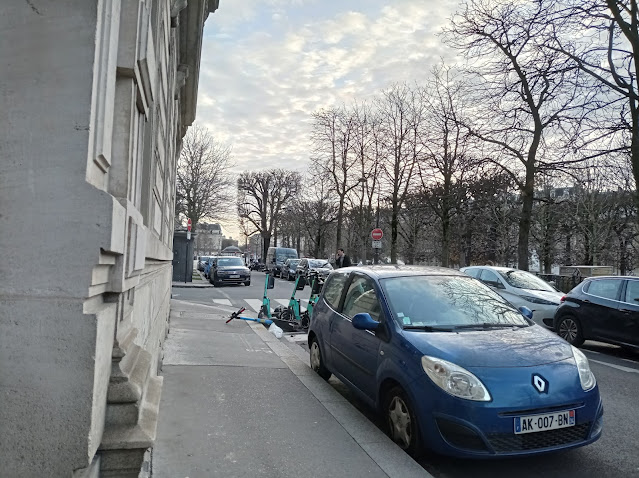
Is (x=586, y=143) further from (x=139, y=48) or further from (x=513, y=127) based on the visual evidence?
(x=139, y=48)

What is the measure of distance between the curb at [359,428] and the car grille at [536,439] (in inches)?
21.9

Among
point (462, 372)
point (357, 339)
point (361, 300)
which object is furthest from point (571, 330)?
point (462, 372)

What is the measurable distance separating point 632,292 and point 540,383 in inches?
247

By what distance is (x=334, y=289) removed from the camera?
21.4 ft

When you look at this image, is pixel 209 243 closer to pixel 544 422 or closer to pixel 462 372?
pixel 462 372

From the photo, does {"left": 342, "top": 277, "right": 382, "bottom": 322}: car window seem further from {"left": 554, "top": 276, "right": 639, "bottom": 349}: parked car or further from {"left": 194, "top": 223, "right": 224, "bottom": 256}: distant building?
{"left": 194, "top": 223, "right": 224, "bottom": 256}: distant building

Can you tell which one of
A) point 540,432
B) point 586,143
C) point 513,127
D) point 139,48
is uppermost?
point 513,127

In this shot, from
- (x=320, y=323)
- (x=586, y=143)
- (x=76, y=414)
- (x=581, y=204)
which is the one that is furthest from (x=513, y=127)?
(x=581, y=204)

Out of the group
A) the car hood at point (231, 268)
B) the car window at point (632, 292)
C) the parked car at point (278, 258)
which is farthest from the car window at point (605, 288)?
the parked car at point (278, 258)

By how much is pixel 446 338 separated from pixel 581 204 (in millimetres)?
44145

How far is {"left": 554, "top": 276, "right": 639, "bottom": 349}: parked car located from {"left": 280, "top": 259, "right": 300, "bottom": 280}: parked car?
26.3m

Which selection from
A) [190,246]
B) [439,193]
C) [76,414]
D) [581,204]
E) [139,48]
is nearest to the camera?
[76,414]

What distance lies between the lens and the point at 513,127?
1786 cm

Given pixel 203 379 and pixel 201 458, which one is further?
pixel 203 379
